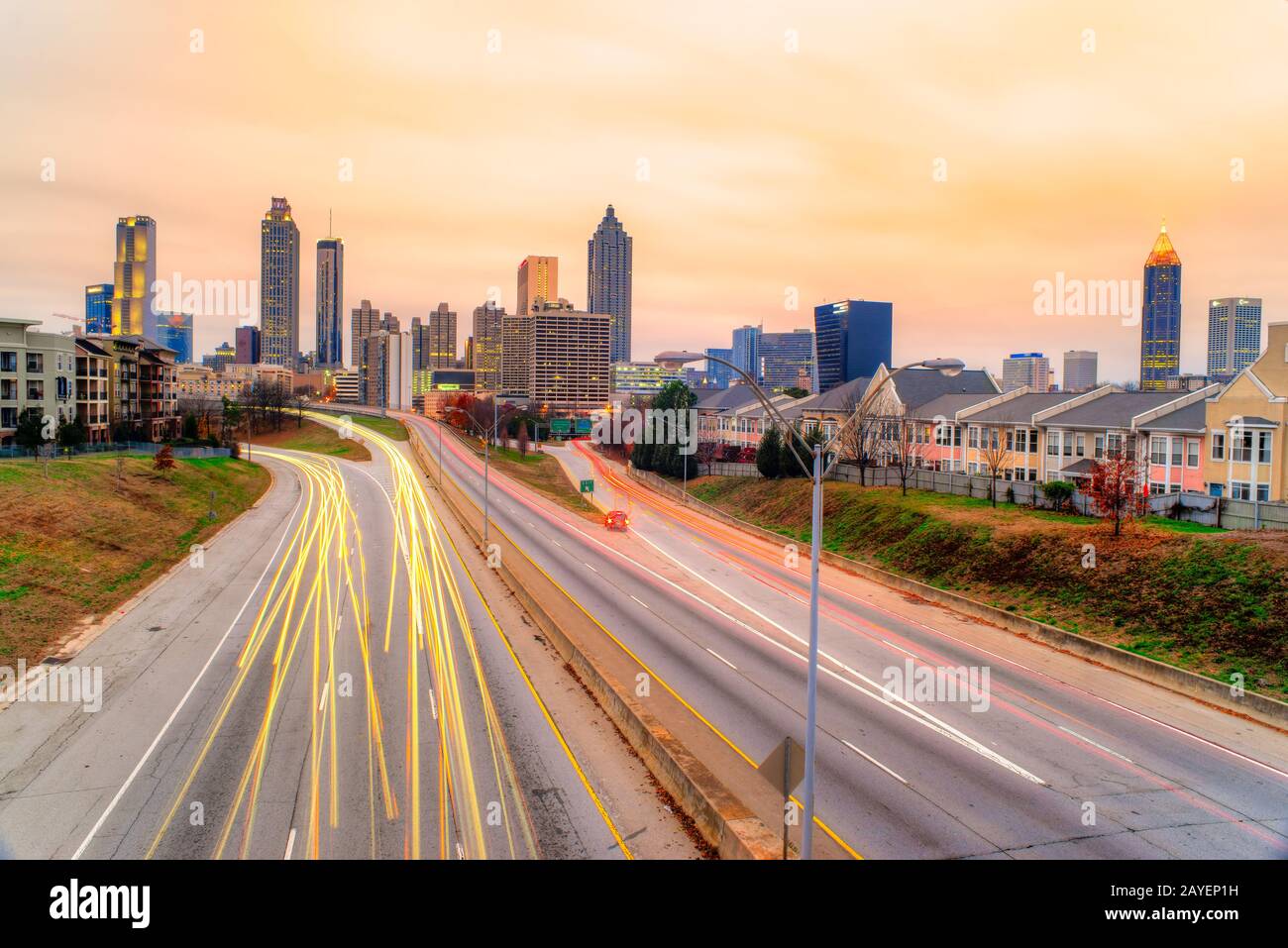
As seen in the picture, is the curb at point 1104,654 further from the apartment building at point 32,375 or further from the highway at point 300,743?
the apartment building at point 32,375

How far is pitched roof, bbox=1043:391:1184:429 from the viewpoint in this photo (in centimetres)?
5091

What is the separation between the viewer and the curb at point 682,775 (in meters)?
13.5

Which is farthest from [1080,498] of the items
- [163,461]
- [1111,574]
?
[163,461]

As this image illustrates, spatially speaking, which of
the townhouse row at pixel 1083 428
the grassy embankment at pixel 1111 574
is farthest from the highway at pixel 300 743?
the grassy embankment at pixel 1111 574

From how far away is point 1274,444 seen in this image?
132 ft

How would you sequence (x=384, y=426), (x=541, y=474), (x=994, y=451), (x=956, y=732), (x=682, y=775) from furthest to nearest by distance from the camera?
1. (x=384, y=426)
2. (x=541, y=474)
3. (x=994, y=451)
4. (x=956, y=732)
5. (x=682, y=775)

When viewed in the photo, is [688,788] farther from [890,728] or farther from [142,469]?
[142,469]

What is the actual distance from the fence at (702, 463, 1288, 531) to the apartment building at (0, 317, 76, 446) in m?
71.5

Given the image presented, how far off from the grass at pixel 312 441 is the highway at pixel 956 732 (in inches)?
2958

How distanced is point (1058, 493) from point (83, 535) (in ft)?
165

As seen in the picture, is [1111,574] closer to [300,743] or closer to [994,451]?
[300,743]

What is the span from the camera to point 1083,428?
52.9 meters
